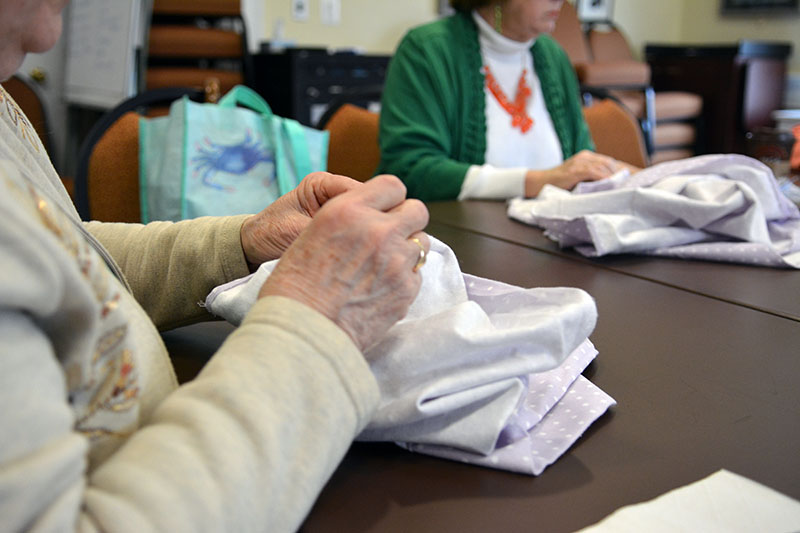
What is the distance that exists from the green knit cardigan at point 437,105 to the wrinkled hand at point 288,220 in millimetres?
977

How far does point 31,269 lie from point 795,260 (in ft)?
3.21

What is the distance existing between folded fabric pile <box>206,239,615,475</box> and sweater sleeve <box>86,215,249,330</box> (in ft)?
0.97

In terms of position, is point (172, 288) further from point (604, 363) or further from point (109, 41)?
point (109, 41)

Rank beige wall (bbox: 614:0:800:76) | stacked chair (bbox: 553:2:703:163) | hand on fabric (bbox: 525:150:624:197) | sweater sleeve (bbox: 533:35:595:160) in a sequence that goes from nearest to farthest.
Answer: hand on fabric (bbox: 525:150:624:197) → sweater sleeve (bbox: 533:35:595:160) → stacked chair (bbox: 553:2:703:163) → beige wall (bbox: 614:0:800:76)

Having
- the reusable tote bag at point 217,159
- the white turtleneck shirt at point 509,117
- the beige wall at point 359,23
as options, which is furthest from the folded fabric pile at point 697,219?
the beige wall at point 359,23

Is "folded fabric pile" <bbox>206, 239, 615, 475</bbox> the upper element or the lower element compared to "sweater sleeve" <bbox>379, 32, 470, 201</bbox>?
lower

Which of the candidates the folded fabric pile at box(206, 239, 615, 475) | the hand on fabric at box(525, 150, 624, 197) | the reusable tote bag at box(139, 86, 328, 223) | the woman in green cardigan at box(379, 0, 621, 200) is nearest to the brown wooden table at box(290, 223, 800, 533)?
the folded fabric pile at box(206, 239, 615, 475)

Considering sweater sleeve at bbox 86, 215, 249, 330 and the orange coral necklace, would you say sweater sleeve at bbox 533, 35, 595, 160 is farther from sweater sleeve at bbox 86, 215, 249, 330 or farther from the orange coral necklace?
sweater sleeve at bbox 86, 215, 249, 330

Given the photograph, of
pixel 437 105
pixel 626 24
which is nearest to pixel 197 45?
pixel 437 105

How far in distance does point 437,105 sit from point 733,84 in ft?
13.0

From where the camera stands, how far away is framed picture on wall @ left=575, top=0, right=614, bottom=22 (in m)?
5.54

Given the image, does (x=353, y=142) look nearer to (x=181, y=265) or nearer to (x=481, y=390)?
(x=181, y=265)

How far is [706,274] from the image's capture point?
95 centimetres

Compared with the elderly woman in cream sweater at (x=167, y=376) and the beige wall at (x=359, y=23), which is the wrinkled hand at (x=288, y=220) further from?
the beige wall at (x=359, y=23)
